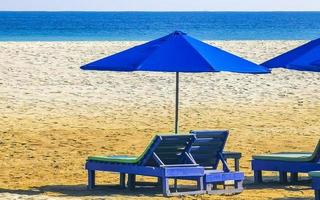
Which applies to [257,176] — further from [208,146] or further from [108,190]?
[108,190]

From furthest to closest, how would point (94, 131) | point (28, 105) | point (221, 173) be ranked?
point (28, 105)
point (94, 131)
point (221, 173)

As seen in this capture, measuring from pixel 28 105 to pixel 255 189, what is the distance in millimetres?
9555

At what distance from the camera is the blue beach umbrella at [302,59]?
42.8 ft

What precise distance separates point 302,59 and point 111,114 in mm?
8710

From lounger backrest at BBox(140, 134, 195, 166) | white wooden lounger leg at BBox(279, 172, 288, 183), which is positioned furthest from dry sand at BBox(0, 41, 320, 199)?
lounger backrest at BBox(140, 134, 195, 166)

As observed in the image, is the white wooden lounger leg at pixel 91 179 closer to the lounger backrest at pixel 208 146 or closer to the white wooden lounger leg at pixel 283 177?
the lounger backrest at pixel 208 146

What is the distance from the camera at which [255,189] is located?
1340 cm

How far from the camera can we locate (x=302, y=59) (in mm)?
13273

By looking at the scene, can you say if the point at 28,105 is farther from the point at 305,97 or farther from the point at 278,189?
the point at 278,189

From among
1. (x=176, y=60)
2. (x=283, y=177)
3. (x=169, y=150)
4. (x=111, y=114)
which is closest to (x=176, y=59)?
(x=176, y=60)

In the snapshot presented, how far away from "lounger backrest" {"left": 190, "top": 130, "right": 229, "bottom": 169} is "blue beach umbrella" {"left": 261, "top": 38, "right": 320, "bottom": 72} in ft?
3.91

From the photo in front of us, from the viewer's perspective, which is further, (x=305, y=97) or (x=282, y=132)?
(x=305, y=97)

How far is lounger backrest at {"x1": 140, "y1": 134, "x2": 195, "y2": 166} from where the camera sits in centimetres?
1252

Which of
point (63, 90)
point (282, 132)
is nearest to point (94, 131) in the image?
point (282, 132)
